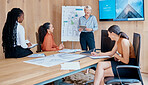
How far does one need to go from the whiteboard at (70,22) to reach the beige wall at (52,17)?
0.40 meters

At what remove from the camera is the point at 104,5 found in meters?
4.87

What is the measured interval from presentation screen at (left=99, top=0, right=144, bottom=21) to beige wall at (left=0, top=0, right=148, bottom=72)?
0.13 metres

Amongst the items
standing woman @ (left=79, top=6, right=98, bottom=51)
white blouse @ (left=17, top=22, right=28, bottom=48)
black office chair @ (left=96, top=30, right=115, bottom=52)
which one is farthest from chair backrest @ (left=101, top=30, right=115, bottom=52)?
white blouse @ (left=17, top=22, right=28, bottom=48)

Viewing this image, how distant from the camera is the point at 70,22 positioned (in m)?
5.11

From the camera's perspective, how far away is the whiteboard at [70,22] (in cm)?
506

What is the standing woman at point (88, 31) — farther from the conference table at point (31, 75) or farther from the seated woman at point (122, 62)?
the conference table at point (31, 75)

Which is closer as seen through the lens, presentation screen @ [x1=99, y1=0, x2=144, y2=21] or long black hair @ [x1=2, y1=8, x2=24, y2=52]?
long black hair @ [x1=2, y1=8, x2=24, y2=52]

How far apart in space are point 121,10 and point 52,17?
2.20 meters

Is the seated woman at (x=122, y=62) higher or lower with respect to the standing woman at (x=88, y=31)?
lower

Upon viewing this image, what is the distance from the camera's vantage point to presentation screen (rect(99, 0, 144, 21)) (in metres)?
4.43

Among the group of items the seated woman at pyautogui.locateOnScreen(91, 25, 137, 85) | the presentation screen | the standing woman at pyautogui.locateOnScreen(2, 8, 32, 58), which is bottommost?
the seated woman at pyautogui.locateOnScreen(91, 25, 137, 85)

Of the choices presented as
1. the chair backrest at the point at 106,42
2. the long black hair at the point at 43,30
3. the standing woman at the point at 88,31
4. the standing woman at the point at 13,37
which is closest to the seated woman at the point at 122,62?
the chair backrest at the point at 106,42

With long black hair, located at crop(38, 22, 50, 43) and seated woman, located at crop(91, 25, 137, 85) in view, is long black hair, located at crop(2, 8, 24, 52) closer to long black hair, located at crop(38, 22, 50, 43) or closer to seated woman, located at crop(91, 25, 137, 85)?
long black hair, located at crop(38, 22, 50, 43)

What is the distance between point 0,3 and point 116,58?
3.15 meters
